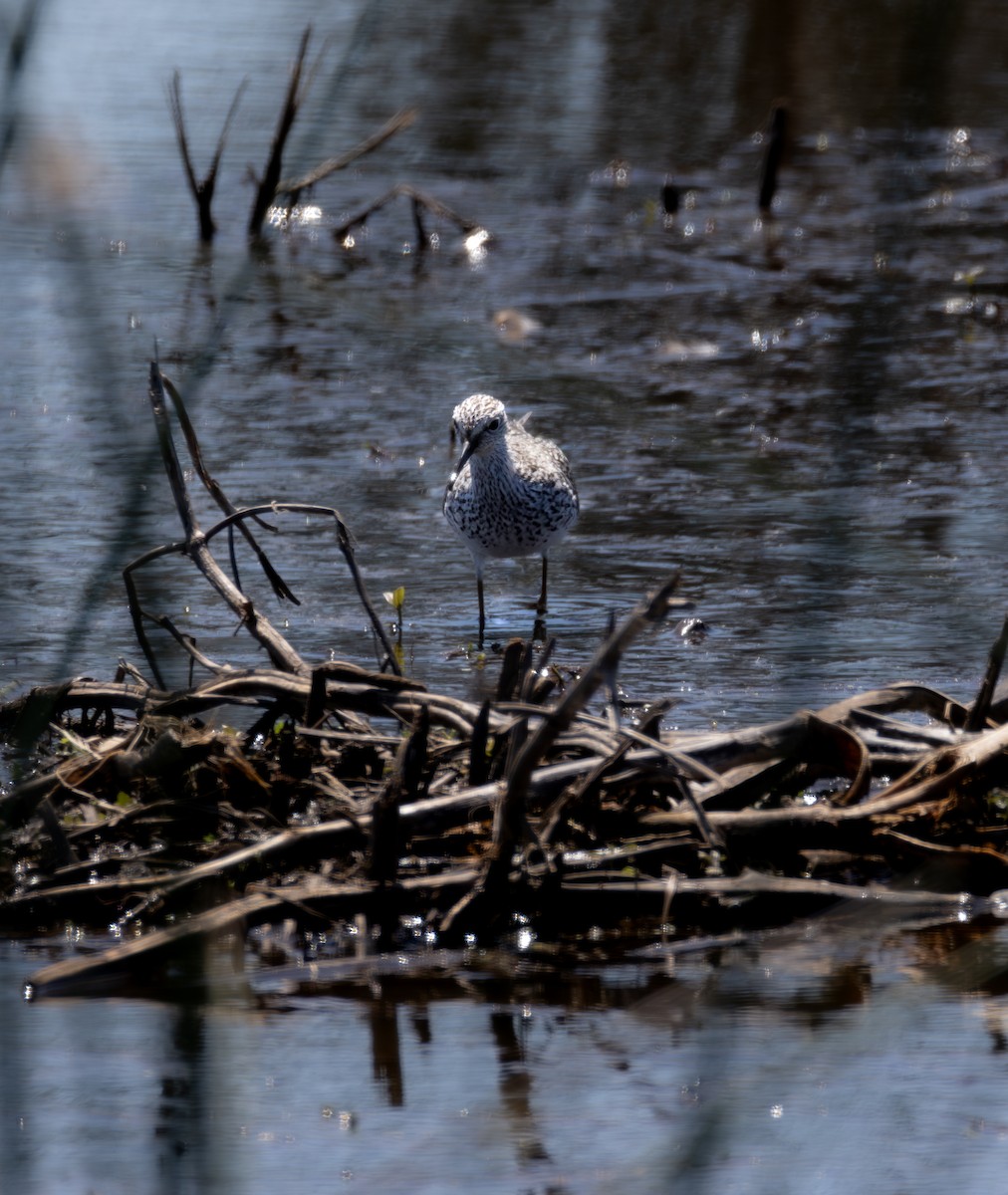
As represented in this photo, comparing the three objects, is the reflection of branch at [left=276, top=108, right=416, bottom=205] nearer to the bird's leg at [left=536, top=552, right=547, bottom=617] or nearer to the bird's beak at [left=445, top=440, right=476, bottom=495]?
the bird's beak at [left=445, top=440, right=476, bottom=495]

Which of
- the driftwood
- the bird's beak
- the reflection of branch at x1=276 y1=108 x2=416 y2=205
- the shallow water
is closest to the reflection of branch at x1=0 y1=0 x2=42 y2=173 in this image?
the shallow water

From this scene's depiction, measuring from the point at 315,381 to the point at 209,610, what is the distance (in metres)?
3.63

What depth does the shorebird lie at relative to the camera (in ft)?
23.5

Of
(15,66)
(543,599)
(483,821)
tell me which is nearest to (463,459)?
(543,599)

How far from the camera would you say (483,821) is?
4344 millimetres

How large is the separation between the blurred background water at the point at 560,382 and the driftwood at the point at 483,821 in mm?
312

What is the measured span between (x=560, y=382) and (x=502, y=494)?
3.84 meters

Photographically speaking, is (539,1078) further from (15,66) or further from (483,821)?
(15,66)

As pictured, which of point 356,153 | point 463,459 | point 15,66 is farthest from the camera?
point 356,153

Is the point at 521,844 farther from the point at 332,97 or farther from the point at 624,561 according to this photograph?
the point at 624,561

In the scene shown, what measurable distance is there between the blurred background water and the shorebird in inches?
10.2

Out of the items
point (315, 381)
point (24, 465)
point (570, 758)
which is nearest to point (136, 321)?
point (315, 381)

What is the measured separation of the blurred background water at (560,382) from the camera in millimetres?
2029

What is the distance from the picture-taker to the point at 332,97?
1.53 meters
